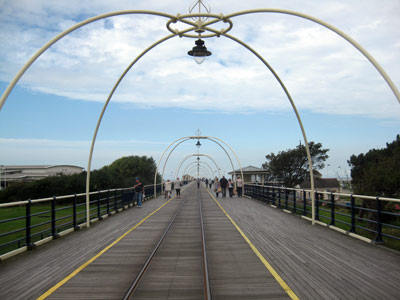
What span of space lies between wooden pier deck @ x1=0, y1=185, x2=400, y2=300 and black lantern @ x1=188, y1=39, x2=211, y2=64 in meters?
4.99

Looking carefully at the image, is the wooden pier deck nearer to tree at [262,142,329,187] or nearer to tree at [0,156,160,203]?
tree at [0,156,160,203]

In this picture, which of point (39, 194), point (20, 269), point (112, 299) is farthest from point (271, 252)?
point (39, 194)

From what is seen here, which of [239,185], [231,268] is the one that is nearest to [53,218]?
[231,268]

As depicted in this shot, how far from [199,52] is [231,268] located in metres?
5.96

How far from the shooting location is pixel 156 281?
22.0 feet

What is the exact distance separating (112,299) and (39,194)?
158 feet

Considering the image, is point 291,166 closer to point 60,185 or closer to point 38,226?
point 60,185

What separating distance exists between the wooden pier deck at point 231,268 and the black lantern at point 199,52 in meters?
4.99

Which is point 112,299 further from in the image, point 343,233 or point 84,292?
point 343,233

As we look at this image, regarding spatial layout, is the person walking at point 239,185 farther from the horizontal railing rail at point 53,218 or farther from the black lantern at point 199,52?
the black lantern at point 199,52

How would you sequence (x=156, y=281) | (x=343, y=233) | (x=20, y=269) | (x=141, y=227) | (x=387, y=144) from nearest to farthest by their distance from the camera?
(x=156, y=281)
(x=20, y=269)
(x=343, y=233)
(x=141, y=227)
(x=387, y=144)

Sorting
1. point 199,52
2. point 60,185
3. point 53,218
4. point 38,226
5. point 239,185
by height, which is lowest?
point 38,226

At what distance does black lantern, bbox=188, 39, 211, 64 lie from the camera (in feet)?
35.7

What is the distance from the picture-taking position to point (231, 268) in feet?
24.9
